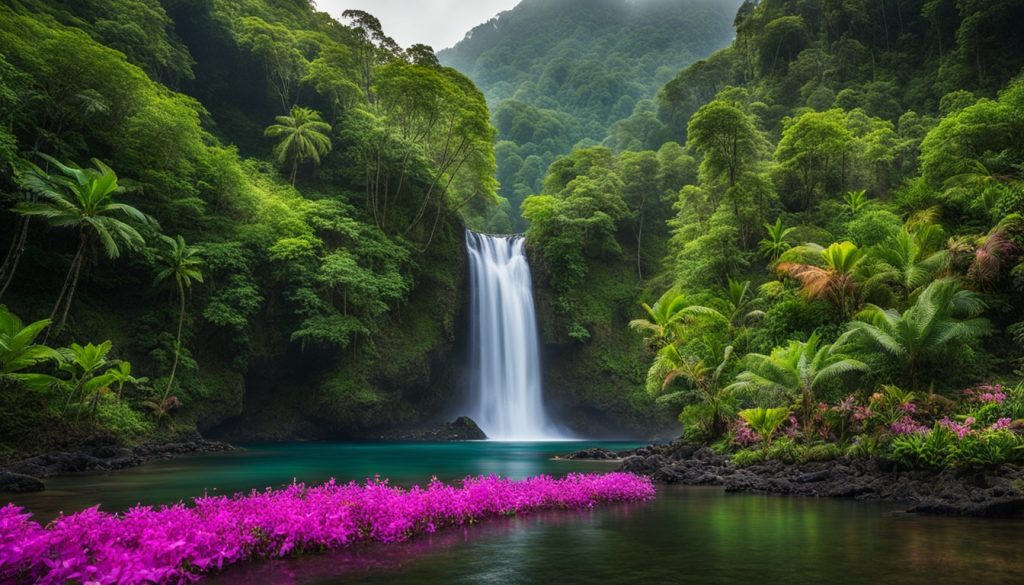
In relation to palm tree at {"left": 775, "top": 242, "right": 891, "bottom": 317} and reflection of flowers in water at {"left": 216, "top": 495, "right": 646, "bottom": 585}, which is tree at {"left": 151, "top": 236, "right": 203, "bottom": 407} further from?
palm tree at {"left": 775, "top": 242, "right": 891, "bottom": 317}

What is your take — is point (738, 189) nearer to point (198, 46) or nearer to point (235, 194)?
point (235, 194)

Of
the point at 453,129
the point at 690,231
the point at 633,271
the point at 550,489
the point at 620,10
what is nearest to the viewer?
the point at 550,489

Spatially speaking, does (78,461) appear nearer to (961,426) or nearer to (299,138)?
(961,426)

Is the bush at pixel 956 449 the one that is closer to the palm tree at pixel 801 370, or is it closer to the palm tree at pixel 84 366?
the palm tree at pixel 801 370

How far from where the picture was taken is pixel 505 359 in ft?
117

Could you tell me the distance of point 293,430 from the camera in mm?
30469

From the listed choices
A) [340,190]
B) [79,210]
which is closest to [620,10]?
[340,190]

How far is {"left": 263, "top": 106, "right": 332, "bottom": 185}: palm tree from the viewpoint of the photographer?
30.7m

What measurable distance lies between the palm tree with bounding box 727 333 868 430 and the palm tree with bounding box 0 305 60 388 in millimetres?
16279

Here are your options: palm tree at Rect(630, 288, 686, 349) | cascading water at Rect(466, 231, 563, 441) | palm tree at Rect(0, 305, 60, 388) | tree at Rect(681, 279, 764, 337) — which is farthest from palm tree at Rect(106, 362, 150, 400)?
cascading water at Rect(466, 231, 563, 441)

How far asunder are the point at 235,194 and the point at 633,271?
24181mm

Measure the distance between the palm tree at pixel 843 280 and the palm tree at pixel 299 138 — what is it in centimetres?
2436

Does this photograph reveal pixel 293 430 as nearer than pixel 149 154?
No

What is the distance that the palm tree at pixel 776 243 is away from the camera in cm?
2465
